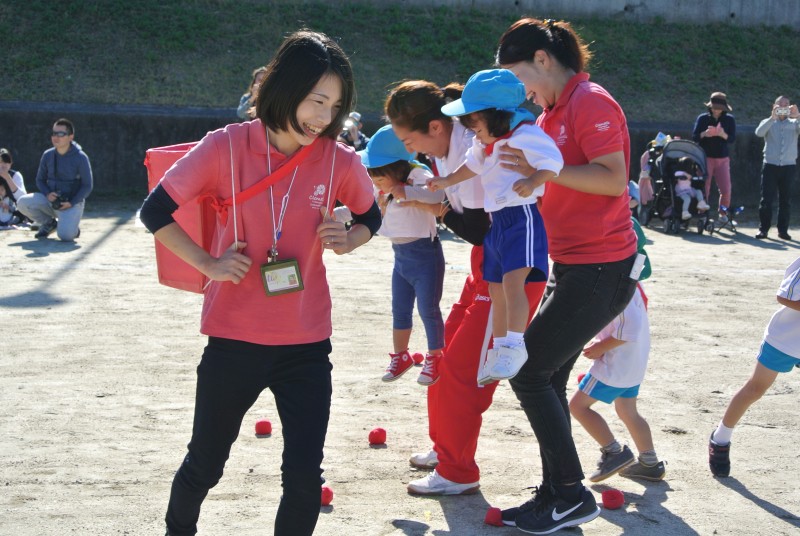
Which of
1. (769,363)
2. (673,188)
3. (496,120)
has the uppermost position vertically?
(496,120)

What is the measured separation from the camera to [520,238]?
412 cm

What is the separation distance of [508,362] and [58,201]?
10871mm

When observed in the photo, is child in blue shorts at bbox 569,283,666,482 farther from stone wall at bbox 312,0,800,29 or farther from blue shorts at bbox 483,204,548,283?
stone wall at bbox 312,0,800,29

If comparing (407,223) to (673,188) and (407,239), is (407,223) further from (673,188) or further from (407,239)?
(673,188)

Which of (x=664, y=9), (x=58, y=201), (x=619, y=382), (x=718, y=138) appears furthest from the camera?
(x=664, y=9)

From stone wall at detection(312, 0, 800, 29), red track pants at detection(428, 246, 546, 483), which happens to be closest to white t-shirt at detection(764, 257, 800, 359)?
red track pants at detection(428, 246, 546, 483)

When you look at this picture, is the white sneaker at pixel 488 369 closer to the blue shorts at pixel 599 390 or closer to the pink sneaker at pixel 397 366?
the blue shorts at pixel 599 390

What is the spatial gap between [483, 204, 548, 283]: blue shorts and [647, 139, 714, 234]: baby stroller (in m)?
12.2

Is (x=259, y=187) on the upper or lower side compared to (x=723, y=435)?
upper

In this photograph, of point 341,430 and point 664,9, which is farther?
point 664,9

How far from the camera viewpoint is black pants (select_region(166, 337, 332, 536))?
11.1 feet

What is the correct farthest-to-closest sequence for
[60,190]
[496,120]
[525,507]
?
[60,190] < [525,507] < [496,120]

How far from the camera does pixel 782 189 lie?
15812 millimetres

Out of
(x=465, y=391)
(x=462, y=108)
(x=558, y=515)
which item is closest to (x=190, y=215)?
(x=462, y=108)
